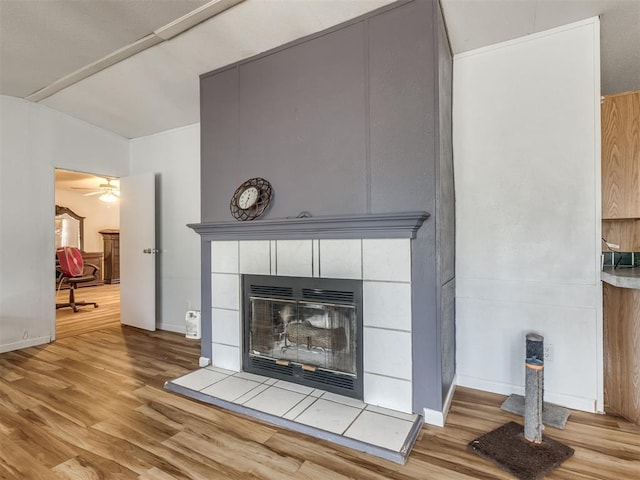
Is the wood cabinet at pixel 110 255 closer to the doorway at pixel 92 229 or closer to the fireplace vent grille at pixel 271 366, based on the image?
the doorway at pixel 92 229

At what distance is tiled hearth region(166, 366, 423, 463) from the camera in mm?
1673

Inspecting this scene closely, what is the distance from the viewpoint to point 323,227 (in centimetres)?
212

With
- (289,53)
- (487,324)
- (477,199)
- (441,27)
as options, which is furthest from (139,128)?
(487,324)

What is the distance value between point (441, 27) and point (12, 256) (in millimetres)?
4318

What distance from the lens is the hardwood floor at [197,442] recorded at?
1.50 meters

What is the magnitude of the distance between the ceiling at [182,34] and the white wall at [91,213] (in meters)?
4.89

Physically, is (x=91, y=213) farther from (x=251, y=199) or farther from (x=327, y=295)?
(x=327, y=295)

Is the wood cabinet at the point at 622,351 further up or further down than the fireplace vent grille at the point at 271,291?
further down

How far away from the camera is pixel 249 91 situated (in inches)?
101

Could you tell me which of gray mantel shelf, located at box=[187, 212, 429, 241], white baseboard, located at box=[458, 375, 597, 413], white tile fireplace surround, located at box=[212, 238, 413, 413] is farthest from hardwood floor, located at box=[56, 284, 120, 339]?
white baseboard, located at box=[458, 375, 597, 413]

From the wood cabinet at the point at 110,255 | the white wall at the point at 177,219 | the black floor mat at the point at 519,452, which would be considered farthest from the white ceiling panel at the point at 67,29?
the wood cabinet at the point at 110,255

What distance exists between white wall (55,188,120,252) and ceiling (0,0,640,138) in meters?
4.89

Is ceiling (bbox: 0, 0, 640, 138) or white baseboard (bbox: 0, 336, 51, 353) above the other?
ceiling (bbox: 0, 0, 640, 138)

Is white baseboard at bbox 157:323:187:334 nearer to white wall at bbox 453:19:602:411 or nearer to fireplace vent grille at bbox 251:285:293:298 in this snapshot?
fireplace vent grille at bbox 251:285:293:298
